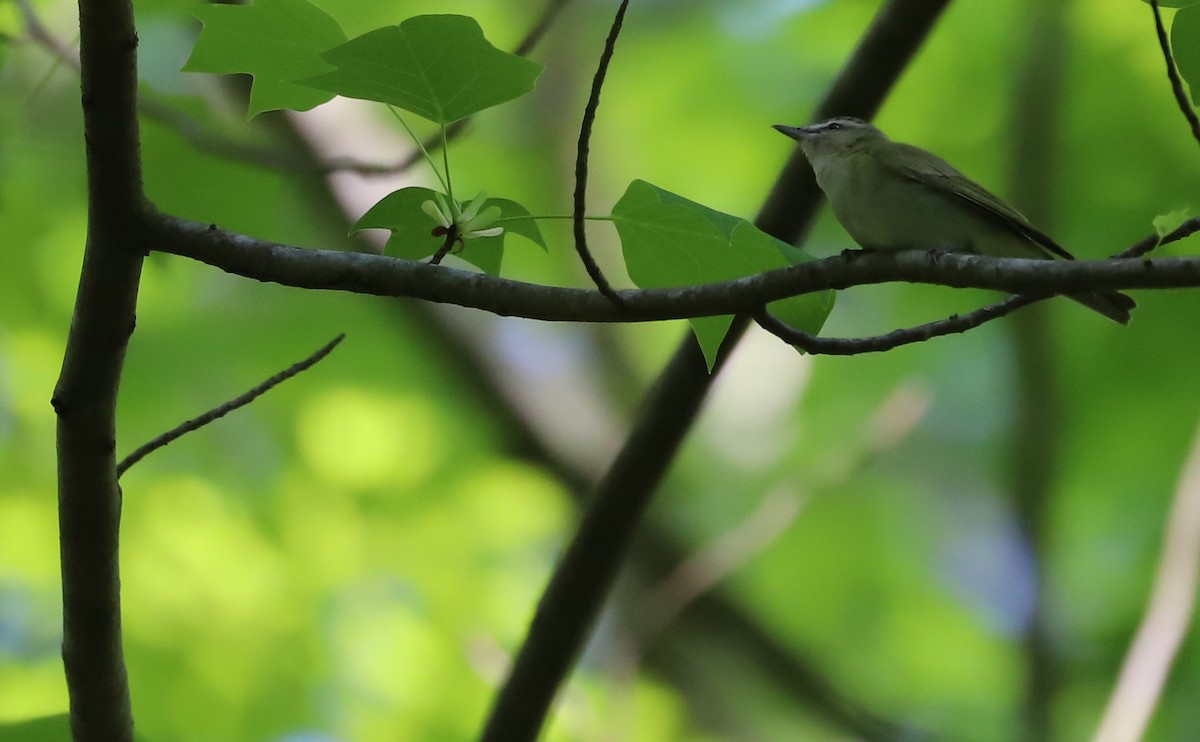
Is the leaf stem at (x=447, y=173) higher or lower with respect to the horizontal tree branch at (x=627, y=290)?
higher

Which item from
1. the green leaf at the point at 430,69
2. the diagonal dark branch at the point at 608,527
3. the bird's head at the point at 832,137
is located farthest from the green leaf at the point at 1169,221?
the bird's head at the point at 832,137

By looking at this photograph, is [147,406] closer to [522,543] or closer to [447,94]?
[522,543]

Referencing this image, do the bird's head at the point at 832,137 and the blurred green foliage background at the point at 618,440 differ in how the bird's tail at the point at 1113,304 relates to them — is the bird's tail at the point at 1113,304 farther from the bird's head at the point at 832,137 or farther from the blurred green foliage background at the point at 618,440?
the blurred green foliage background at the point at 618,440

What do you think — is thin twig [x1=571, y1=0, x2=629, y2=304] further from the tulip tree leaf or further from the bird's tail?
the bird's tail

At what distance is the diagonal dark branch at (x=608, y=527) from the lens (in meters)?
3.14

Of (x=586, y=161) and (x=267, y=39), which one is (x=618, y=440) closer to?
(x=267, y=39)

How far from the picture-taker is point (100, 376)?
6.28ft

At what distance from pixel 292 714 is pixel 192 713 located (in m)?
0.52

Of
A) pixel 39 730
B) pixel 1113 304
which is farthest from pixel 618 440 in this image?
pixel 39 730

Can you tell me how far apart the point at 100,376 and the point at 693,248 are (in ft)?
3.33

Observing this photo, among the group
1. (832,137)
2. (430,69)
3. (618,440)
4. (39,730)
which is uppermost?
(618,440)

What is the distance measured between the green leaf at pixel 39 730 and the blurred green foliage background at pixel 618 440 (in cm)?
331

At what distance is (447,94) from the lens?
1768mm

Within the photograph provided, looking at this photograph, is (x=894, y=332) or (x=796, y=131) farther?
(x=796, y=131)
